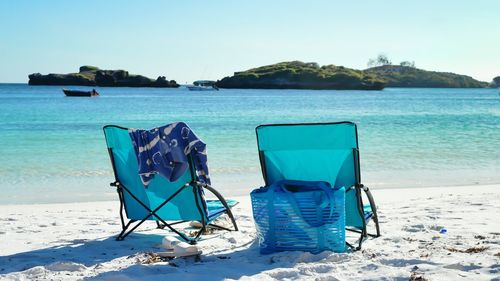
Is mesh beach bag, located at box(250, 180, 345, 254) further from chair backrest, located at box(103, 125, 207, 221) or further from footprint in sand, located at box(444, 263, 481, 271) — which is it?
footprint in sand, located at box(444, 263, 481, 271)

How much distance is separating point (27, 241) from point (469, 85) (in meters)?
132

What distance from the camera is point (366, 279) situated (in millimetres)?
3230

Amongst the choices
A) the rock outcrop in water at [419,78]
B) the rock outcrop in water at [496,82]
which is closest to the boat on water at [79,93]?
the rock outcrop in water at [419,78]

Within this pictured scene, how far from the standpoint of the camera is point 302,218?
376 cm

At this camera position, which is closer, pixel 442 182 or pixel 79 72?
pixel 442 182

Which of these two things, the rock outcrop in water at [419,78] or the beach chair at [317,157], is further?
the rock outcrop in water at [419,78]

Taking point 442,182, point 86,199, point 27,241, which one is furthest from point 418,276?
point 442,182

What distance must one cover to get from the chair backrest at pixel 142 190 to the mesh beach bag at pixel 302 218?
0.56 meters

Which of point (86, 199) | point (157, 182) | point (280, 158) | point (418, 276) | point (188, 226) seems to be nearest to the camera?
point (418, 276)

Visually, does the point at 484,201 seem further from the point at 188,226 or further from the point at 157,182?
the point at 157,182

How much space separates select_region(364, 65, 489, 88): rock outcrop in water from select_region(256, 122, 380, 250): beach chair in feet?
385

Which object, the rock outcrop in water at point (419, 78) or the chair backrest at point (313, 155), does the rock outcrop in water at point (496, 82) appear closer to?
the rock outcrop in water at point (419, 78)

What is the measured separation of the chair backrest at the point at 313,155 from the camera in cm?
393

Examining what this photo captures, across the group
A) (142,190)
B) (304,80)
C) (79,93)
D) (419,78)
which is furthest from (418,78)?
(142,190)
